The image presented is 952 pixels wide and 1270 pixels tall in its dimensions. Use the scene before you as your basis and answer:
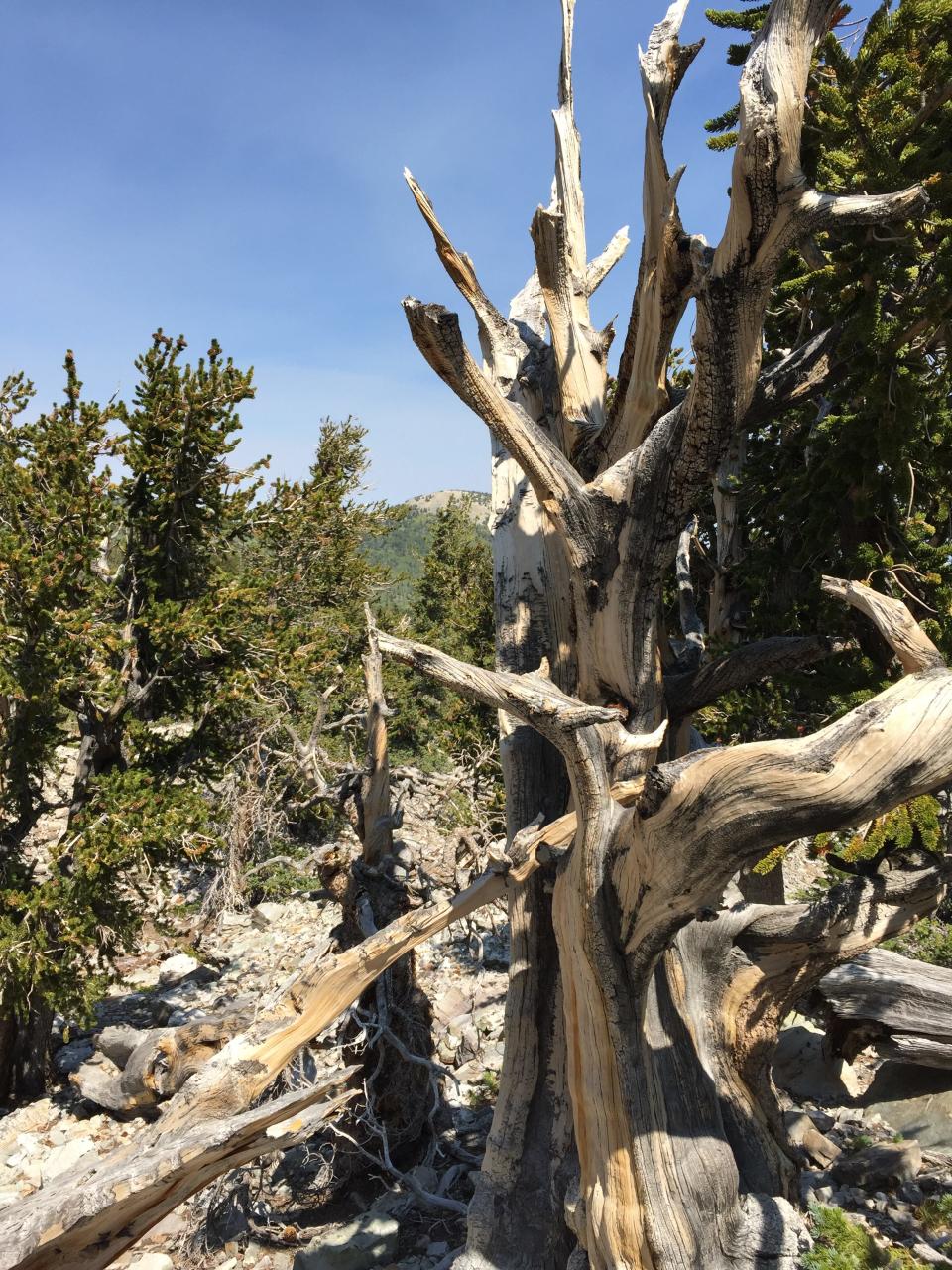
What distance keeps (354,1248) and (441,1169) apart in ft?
3.14

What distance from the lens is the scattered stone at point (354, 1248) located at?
14.4 feet

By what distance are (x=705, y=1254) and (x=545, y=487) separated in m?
2.81

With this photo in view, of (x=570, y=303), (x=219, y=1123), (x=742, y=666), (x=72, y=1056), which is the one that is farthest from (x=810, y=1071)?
(x=72, y=1056)

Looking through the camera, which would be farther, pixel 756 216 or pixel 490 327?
pixel 490 327

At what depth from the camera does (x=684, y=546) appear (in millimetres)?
6453

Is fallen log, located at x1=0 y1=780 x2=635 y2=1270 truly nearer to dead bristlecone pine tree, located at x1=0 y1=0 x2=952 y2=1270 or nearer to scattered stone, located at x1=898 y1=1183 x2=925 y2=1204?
dead bristlecone pine tree, located at x1=0 y1=0 x2=952 y2=1270

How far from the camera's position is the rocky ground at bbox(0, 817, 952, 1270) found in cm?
427

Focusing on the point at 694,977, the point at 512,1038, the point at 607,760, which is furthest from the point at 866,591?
the point at 512,1038

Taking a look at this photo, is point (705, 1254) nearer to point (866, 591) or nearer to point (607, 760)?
point (607, 760)

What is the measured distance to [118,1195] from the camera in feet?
10.4

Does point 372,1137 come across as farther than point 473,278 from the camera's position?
Yes

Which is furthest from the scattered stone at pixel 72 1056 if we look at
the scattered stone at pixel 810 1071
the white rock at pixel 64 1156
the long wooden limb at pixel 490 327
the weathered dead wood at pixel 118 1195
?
the long wooden limb at pixel 490 327

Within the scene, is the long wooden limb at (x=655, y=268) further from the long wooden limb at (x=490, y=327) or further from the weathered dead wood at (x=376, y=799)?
the weathered dead wood at (x=376, y=799)

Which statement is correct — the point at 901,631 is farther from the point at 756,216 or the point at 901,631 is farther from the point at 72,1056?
the point at 72,1056
